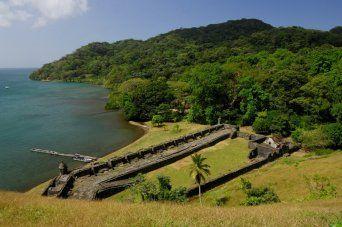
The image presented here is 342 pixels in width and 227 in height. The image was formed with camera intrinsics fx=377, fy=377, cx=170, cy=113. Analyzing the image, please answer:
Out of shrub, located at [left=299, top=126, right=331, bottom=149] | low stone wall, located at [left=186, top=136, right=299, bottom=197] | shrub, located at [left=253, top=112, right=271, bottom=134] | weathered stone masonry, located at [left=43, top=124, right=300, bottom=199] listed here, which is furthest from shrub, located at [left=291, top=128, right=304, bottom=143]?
shrub, located at [left=253, top=112, right=271, bottom=134]

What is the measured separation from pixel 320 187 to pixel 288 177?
141 inches

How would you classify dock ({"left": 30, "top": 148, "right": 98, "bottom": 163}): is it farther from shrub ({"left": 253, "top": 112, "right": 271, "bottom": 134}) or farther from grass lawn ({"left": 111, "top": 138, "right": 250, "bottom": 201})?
shrub ({"left": 253, "top": 112, "right": 271, "bottom": 134})

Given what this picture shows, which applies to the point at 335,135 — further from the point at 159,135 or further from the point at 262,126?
the point at 159,135

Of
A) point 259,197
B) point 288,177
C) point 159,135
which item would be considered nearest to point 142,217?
point 259,197

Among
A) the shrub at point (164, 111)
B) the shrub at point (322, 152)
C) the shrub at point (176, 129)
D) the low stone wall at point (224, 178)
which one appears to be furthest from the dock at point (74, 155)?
the shrub at point (322, 152)

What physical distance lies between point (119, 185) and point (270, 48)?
10637cm

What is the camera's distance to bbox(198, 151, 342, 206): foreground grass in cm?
2953

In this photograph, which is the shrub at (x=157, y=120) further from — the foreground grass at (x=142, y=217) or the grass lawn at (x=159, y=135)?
the foreground grass at (x=142, y=217)

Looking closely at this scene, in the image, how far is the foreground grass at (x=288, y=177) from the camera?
2953cm

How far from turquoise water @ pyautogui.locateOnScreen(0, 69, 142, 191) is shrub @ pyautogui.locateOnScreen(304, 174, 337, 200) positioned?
25.8 m

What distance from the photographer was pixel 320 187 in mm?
29750

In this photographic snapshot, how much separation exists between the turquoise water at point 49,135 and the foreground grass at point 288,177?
19.4 meters

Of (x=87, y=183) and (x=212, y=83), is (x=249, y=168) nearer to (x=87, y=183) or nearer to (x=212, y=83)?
(x=87, y=183)

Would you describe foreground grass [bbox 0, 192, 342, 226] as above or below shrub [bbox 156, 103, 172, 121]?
above
